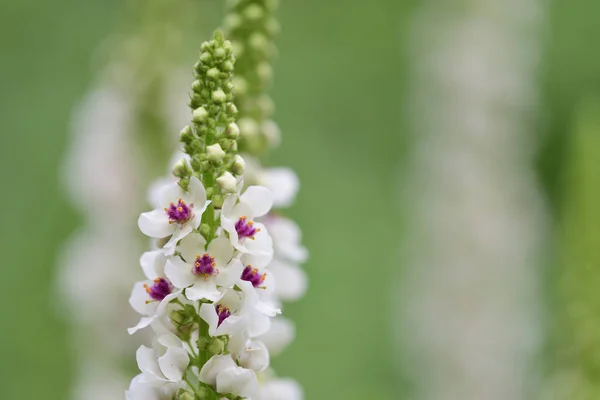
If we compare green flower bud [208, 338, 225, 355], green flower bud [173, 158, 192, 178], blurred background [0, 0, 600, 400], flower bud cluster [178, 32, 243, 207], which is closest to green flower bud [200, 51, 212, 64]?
flower bud cluster [178, 32, 243, 207]

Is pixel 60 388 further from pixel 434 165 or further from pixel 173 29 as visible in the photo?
pixel 434 165

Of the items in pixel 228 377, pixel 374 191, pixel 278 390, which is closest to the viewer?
pixel 228 377

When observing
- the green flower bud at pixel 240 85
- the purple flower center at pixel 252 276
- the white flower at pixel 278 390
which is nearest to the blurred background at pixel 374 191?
the white flower at pixel 278 390

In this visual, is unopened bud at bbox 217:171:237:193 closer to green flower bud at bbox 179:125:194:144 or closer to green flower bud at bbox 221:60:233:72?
green flower bud at bbox 179:125:194:144

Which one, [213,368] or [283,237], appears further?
[283,237]

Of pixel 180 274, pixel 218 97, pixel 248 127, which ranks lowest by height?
pixel 180 274

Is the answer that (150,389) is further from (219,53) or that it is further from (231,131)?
(219,53)

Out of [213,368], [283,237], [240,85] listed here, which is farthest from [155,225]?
[240,85]
